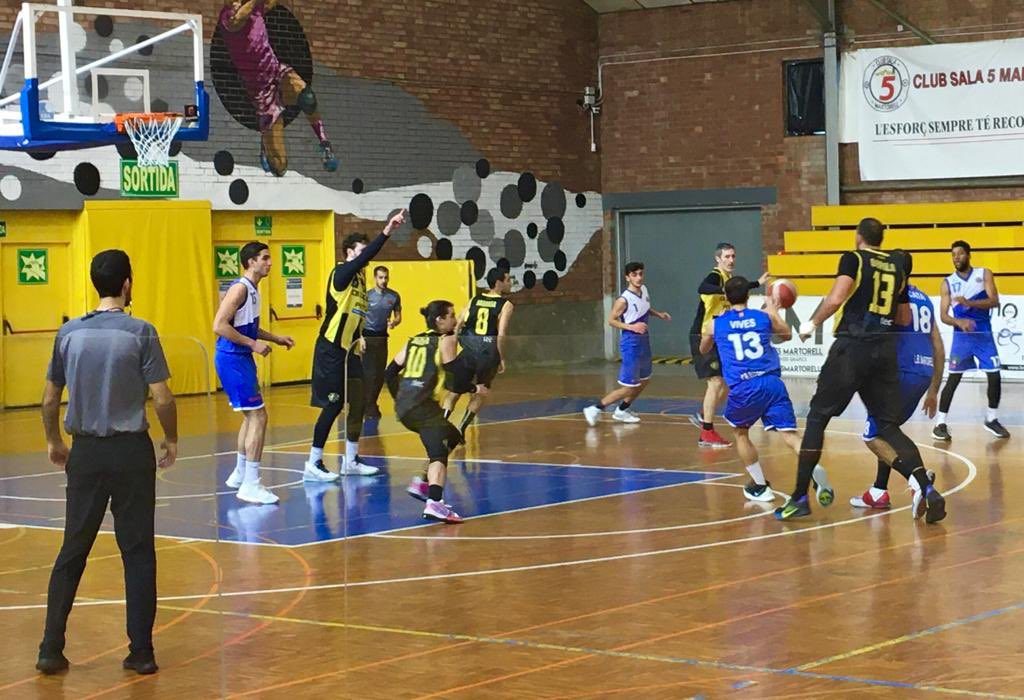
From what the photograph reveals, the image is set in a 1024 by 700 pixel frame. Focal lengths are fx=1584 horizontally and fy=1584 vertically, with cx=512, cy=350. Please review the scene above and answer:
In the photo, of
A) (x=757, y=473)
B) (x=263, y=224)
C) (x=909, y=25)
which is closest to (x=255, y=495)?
(x=757, y=473)

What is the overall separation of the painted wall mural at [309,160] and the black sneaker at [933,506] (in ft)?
38.6

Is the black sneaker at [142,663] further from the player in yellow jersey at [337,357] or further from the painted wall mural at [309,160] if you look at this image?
the painted wall mural at [309,160]

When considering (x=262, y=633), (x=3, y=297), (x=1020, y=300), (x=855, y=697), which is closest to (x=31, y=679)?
(x=262, y=633)

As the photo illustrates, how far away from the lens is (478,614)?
8.84 meters

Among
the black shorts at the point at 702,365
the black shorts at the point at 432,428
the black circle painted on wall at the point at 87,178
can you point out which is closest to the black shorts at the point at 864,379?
the black shorts at the point at 432,428

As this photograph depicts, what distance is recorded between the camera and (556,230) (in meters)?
28.9

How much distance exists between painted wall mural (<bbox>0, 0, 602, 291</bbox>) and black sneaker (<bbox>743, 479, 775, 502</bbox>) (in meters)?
10.3

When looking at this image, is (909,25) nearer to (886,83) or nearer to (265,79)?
(886,83)

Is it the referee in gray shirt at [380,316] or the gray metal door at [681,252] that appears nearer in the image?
the referee in gray shirt at [380,316]

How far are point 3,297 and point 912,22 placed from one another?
49.7 ft

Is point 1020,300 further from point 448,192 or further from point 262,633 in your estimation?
point 262,633

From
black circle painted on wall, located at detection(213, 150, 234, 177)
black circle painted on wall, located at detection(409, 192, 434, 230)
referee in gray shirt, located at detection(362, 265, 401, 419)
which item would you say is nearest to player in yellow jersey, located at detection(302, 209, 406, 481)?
referee in gray shirt, located at detection(362, 265, 401, 419)

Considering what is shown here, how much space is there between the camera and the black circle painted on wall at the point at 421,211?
2628cm

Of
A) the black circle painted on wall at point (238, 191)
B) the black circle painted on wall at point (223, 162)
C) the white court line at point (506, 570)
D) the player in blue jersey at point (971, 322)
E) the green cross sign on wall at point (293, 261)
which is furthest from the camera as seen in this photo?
the green cross sign on wall at point (293, 261)
